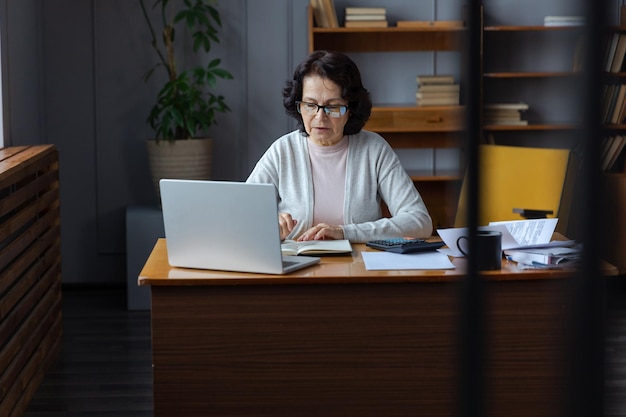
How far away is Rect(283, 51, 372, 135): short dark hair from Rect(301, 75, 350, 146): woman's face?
0.02m

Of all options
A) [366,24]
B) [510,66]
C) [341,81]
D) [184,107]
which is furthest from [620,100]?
[341,81]

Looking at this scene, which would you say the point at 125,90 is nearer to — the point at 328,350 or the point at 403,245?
the point at 403,245

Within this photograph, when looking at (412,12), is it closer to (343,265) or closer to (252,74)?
(252,74)

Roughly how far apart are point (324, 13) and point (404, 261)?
274 centimetres

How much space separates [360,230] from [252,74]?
2.66 meters

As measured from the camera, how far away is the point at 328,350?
97.3 inches

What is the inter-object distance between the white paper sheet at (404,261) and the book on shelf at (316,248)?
0.25 ft

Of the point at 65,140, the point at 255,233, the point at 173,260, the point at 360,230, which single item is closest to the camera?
the point at 255,233

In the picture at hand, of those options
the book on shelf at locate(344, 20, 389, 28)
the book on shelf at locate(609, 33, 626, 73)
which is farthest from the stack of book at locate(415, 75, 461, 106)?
the book on shelf at locate(609, 33, 626, 73)

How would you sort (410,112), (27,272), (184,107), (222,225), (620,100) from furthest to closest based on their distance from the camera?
(620,100) → (410,112) → (184,107) → (27,272) → (222,225)

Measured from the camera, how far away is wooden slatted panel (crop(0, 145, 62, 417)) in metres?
3.13

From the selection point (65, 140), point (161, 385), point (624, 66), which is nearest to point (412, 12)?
point (624, 66)

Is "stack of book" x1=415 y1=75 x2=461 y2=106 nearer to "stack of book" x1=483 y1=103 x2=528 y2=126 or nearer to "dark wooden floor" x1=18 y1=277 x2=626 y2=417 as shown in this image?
"stack of book" x1=483 y1=103 x2=528 y2=126

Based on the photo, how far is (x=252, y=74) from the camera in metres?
5.43
